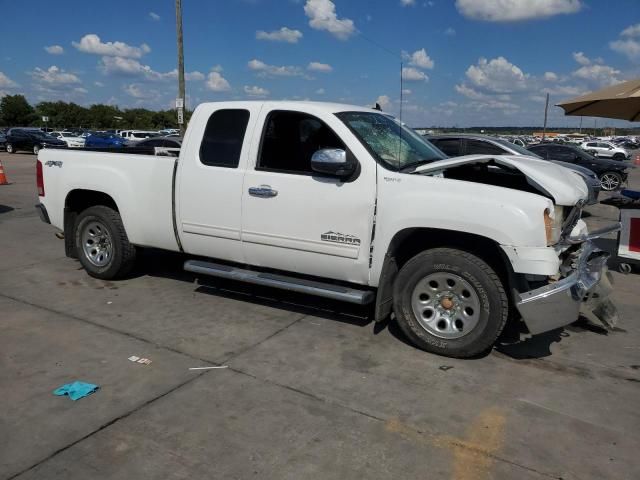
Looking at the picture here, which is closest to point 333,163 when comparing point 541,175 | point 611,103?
point 541,175

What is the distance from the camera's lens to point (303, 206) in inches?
184

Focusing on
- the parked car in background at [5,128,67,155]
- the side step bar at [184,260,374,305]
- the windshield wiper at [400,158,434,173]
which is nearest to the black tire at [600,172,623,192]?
the windshield wiper at [400,158,434,173]

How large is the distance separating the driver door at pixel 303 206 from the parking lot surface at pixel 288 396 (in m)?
0.66

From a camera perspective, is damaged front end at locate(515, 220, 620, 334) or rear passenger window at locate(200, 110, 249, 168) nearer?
damaged front end at locate(515, 220, 620, 334)

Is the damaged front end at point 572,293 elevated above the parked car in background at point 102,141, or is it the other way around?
the parked car in background at point 102,141

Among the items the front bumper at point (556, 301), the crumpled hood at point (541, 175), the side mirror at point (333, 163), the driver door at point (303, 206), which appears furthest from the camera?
the driver door at point (303, 206)

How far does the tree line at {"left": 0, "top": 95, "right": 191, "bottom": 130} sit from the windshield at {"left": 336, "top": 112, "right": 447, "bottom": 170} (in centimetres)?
8609

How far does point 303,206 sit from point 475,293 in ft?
5.25

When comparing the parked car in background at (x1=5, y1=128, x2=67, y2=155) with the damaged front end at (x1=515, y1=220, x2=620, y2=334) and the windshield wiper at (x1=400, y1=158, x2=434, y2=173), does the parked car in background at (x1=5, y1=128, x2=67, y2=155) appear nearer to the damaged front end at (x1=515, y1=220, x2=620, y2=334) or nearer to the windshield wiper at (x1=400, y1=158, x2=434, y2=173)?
the windshield wiper at (x1=400, y1=158, x2=434, y2=173)

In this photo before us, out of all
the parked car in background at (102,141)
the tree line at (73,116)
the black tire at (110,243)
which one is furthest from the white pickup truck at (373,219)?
the tree line at (73,116)

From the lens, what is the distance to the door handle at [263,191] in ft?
15.8

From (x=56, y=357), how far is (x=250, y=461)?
82.8 inches

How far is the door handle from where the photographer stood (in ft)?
15.8

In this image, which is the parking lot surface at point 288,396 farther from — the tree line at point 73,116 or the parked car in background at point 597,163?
the tree line at point 73,116
